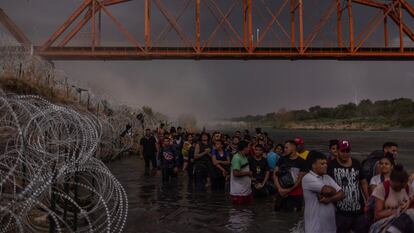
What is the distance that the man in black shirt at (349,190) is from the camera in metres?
5.17

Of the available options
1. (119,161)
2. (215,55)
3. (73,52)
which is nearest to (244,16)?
(215,55)

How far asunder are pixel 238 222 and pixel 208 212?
3.48 ft

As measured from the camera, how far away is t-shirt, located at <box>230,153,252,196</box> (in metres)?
8.68

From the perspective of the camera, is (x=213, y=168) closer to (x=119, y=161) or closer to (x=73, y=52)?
(x=119, y=161)

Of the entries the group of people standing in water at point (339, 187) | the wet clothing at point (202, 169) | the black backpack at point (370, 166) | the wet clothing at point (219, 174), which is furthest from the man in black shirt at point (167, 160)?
the black backpack at point (370, 166)

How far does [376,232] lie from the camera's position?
419 cm

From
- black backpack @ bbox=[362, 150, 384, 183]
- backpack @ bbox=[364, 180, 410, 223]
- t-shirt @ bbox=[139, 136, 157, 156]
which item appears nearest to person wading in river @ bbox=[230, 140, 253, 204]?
black backpack @ bbox=[362, 150, 384, 183]

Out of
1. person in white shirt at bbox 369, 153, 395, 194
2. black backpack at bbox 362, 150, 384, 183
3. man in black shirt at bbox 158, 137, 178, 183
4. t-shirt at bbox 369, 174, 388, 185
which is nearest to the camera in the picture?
person in white shirt at bbox 369, 153, 395, 194

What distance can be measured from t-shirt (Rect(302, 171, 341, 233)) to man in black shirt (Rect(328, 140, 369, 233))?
165 millimetres

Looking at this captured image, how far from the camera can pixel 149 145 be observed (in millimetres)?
16188

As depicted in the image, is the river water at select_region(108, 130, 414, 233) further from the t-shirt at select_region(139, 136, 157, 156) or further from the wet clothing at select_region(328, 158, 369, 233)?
the t-shirt at select_region(139, 136, 157, 156)

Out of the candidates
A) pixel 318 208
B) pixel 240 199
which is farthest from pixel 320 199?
pixel 240 199

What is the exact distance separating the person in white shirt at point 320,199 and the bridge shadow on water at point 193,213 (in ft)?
8.24

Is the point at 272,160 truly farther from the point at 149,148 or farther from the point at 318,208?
the point at 149,148
